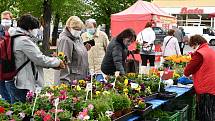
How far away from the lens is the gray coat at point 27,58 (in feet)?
14.3

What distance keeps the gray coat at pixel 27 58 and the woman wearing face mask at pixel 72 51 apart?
0.81 meters

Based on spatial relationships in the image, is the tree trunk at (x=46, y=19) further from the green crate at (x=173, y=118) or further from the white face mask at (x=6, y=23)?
the green crate at (x=173, y=118)

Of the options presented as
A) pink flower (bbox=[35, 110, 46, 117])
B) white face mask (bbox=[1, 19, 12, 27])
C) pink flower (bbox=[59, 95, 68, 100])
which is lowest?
pink flower (bbox=[35, 110, 46, 117])

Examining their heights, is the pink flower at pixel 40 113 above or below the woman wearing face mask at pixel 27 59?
below

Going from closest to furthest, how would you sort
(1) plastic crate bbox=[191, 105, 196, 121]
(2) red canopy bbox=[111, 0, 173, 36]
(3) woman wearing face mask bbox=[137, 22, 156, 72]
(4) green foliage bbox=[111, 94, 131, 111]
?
1. (4) green foliage bbox=[111, 94, 131, 111]
2. (1) plastic crate bbox=[191, 105, 196, 121]
3. (3) woman wearing face mask bbox=[137, 22, 156, 72]
4. (2) red canopy bbox=[111, 0, 173, 36]

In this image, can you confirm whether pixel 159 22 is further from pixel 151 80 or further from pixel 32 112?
pixel 32 112

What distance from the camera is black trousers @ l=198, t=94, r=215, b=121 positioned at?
5617 mm

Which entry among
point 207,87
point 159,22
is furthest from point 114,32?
point 207,87

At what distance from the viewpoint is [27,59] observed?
446 centimetres

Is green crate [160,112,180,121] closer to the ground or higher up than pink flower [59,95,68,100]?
closer to the ground

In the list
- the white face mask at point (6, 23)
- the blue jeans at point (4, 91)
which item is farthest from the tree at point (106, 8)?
the blue jeans at point (4, 91)

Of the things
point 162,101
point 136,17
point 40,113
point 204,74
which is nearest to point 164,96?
point 162,101

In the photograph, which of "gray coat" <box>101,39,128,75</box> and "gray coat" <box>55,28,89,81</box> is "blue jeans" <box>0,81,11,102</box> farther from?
"gray coat" <box>101,39,128,75</box>

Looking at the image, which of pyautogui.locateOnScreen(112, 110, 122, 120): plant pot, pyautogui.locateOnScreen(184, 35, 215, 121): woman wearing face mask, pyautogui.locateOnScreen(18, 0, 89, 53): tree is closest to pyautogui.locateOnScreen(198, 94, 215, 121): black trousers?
pyautogui.locateOnScreen(184, 35, 215, 121): woman wearing face mask
